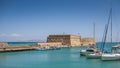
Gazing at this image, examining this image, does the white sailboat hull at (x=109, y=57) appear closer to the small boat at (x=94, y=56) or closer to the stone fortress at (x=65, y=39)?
the small boat at (x=94, y=56)

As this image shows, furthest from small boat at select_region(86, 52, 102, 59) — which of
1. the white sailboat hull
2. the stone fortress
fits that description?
the stone fortress

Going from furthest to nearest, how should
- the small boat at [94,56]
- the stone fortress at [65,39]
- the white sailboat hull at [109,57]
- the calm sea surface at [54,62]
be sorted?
the stone fortress at [65,39]
the small boat at [94,56]
the white sailboat hull at [109,57]
the calm sea surface at [54,62]

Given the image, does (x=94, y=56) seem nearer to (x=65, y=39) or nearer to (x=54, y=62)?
(x=54, y=62)

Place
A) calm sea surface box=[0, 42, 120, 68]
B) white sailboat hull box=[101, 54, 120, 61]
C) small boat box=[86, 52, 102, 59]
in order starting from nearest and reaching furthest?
calm sea surface box=[0, 42, 120, 68] < white sailboat hull box=[101, 54, 120, 61] < small boat box=[86, 52, 102, 59]

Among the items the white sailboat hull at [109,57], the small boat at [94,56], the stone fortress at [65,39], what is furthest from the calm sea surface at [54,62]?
the stone fortress at [65,39]

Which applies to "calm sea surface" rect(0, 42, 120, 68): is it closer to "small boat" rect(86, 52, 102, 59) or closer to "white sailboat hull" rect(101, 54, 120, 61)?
"white sailboat hull" rect(101, 54, 120, 61)

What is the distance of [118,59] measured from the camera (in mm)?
32750

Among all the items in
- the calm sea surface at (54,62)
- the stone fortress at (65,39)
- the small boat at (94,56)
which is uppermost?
the stone fortress at (65,39)

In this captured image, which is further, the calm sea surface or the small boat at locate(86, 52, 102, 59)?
the small boat at locate(86, 52, 102, 59)

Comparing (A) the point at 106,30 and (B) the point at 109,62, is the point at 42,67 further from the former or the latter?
(A) the point at 106,30

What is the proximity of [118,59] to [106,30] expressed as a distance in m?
6.06

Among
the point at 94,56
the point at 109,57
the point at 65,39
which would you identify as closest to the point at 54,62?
the point at 94,56

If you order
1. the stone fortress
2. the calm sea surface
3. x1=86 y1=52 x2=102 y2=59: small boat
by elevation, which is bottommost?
the calm sea surface

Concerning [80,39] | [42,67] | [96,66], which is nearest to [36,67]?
[42,67]
